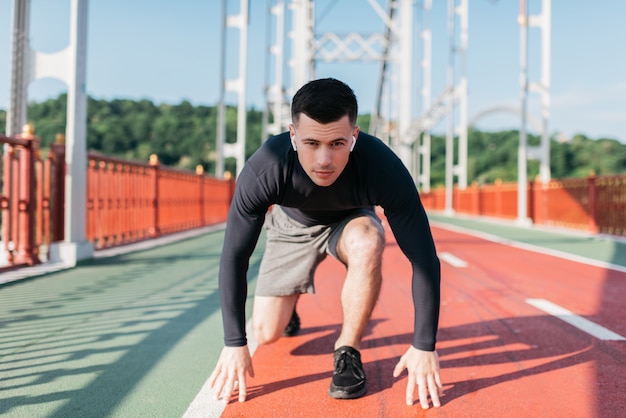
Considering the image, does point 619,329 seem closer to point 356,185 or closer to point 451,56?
point 356,185

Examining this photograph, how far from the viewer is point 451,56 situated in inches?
1234

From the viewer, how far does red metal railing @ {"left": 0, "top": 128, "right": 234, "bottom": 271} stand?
5.81 metres

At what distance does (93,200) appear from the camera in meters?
7.73

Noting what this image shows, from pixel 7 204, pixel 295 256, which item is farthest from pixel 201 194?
pixel 295 256

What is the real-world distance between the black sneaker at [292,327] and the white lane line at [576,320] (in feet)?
6.21

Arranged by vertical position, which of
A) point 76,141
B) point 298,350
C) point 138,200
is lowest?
point 298,350

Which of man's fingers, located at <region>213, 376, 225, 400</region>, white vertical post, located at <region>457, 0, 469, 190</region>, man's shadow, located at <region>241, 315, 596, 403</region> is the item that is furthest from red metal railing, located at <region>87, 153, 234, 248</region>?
white vertical post, located at <region>457, 0, 469, 190</region>

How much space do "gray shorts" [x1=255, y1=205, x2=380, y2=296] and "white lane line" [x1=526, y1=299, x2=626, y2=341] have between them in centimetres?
169

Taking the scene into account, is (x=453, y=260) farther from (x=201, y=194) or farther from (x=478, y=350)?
(x=201, y=194)

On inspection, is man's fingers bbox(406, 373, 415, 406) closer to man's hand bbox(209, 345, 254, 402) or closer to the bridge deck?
the bridge deck

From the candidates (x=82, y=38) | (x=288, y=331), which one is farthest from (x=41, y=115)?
(x=288, y=331)

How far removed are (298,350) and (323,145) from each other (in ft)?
4.87

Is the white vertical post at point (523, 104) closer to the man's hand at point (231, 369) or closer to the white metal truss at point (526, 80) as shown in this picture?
the white metal truss at point (526, 80)

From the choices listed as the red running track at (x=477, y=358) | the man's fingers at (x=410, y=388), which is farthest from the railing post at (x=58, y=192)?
the man's fingers at (x=410, y=388)
